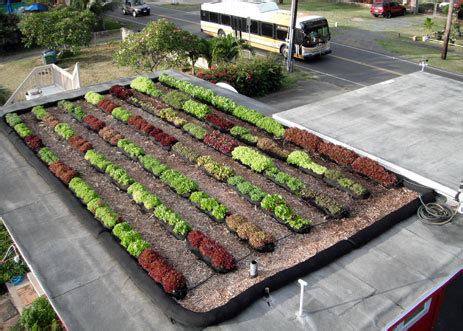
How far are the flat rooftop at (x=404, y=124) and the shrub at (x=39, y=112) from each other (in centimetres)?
1127

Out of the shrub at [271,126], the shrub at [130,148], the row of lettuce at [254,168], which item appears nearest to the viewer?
the row of lettuce at [254,168]

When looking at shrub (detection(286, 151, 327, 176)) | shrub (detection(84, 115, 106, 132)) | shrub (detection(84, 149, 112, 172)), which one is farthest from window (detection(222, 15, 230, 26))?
shrub (detection(286, 151, 327, 176))

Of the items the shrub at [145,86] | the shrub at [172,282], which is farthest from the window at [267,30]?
the shrub at [172,282]

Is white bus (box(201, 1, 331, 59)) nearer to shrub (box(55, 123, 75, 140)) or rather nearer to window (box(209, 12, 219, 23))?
window (box(209, 12, 219, 23))

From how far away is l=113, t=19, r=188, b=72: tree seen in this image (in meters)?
30.6

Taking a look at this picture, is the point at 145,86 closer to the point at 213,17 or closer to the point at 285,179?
the point at 285,179

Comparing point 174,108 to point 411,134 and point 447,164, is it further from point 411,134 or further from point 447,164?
point 447,164

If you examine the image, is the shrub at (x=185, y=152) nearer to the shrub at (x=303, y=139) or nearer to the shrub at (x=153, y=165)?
the shrub at (x=153, y=165)

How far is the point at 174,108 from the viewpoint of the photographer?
2258 cm

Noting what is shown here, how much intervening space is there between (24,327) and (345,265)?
391 inches

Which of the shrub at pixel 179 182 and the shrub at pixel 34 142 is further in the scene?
the shrub at pixel 34 142

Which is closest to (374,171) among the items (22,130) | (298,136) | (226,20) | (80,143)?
(298,136)

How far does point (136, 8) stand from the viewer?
58.9m

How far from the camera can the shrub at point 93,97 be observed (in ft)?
77.2
